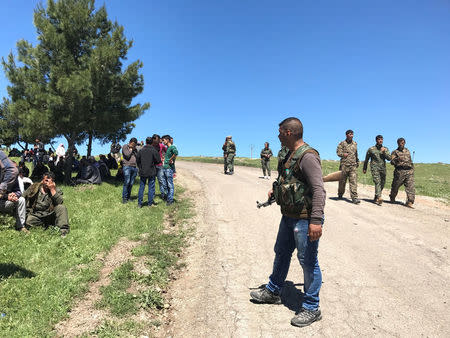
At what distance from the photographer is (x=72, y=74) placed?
12.2m

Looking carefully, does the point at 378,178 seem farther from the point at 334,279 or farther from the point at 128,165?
the point at 128,165

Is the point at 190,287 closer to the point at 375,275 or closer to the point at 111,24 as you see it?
the point at 375,275

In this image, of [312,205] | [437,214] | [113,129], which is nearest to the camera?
[312,205]

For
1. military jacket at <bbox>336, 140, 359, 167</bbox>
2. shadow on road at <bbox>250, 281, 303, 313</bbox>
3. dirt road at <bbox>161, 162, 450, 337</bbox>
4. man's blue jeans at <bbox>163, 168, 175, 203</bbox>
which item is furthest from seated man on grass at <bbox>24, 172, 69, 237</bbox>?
military jacket at <bbox>336, 140, 359, 167</bbox>

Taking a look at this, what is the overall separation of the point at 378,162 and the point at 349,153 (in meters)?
1.11

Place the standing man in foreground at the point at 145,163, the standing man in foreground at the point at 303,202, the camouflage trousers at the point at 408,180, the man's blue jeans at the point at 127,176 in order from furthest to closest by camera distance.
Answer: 1. the camouflage trousers at the point at 408,180
2. the man's blue jeans at the point at 127,176
3. the standing man in foreground at the point at 145,163
4. the standing man in foreground at the point at 303,202

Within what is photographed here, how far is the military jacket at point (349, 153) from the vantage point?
414 inches

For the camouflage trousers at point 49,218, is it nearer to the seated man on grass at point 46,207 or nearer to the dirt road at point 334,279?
the seated man on grass at point 46,207

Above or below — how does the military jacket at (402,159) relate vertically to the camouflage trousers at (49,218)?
above

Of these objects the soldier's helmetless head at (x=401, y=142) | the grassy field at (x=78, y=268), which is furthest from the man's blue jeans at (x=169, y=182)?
the soldier's helmetless head at (x=401, y=142)

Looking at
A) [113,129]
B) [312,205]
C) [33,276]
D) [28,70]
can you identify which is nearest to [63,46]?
[28,70]

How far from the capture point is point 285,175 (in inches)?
139

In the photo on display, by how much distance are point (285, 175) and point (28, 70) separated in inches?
525

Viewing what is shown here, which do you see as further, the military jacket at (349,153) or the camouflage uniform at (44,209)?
the military jacket at (349,153)
